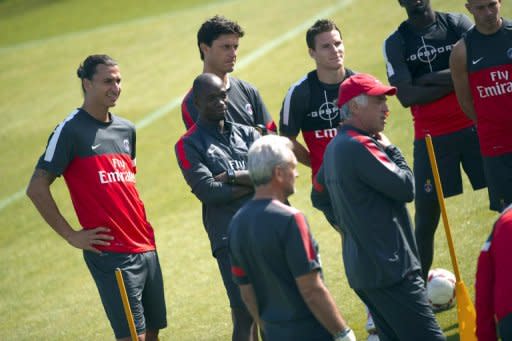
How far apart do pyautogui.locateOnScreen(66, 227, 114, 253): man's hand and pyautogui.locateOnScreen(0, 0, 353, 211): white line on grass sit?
9164 mm

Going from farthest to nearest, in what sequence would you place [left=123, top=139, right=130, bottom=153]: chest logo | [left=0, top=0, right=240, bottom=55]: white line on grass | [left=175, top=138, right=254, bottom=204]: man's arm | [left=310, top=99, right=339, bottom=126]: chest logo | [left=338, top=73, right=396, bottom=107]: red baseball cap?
[left=0, top=0, right=240, bottom=55]: white line on grass → [left=310, top=99, right=339, bottom=126]: chest logo → [left=123, top=139, right=130, bottom=153]: chest logo → [left=175, top=138, right=254, bottom=204]: man's arm → [left=338, top=73, right=396, bottom=107]: red baseball cap

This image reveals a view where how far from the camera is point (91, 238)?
730 centimetres

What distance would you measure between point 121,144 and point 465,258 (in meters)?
3.76

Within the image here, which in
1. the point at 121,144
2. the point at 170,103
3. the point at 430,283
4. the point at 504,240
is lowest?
the point at 430,283

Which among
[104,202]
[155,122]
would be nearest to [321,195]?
[104,202]

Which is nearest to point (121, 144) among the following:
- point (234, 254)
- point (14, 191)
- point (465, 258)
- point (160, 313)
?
point (160, 313)

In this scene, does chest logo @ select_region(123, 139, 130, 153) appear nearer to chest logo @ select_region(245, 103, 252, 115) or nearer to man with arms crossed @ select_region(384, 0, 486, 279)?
chest logo @ select_region(245, 103, 252, 115)

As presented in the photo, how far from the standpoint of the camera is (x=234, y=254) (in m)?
5.45

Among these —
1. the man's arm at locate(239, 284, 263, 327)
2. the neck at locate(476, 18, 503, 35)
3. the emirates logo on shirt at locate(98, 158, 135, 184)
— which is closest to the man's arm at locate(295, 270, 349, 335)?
the man's arm at locate(239, 284, 263, 327)

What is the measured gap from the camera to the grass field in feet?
34.0

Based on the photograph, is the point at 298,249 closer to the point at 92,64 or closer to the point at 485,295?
the point at 485,295

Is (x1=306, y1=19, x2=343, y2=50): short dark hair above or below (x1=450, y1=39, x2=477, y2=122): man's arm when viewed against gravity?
above

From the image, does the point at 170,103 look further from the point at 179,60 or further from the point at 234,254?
the point at 234,254

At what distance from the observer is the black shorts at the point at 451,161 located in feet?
27.1
